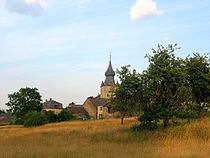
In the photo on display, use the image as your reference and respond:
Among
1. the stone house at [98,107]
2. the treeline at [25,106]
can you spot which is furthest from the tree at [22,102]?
the stone house at [98,107]

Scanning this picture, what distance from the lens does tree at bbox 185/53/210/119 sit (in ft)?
75.8

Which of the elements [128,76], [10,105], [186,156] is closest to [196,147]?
[186,156]

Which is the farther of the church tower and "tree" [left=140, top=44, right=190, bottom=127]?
the church tower

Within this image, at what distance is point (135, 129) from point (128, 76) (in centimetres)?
426

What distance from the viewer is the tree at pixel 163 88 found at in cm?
1734

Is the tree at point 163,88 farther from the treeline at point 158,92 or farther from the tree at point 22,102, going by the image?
the tree at point 22,102

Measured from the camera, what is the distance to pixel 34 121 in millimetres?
46844

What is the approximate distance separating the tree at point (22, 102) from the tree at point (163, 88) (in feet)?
164

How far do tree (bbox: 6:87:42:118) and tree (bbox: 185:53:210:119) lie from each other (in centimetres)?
4856


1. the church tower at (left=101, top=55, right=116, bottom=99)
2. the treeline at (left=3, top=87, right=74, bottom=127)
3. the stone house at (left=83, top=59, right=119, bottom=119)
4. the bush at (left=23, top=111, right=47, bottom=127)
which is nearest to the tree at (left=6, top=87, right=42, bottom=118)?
the treeline at (left=3, top=87, right=74, bottom=127)

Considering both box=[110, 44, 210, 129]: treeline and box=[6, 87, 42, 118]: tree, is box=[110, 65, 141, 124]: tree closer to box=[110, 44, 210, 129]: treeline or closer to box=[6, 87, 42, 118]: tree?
box=[110, 44, 210, 129]: treeline

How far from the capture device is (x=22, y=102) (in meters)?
62.5

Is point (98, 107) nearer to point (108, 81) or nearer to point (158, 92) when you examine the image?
point (108, 81)

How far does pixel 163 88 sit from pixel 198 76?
6.62m
